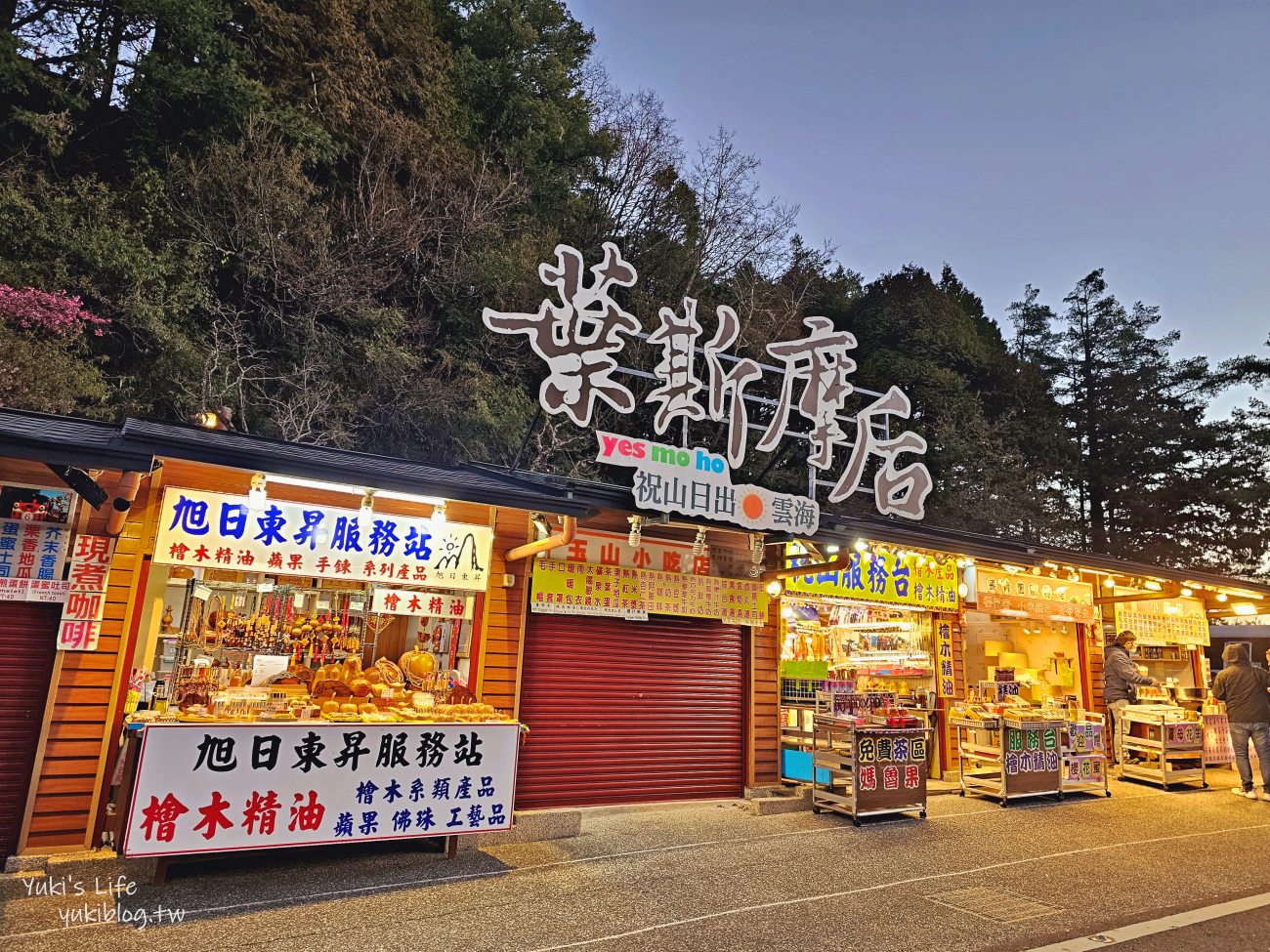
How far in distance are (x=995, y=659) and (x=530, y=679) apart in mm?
10490

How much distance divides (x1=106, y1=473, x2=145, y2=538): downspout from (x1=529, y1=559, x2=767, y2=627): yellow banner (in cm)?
404

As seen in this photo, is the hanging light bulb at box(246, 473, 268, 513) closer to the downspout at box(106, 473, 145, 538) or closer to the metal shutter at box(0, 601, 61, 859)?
the downspout at box(106, 473, 145, 538)

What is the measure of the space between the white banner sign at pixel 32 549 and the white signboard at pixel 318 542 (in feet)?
2.61

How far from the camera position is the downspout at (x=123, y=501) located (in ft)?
20.1

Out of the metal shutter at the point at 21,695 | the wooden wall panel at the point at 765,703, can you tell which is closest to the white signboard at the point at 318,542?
the metal shutter at the point at 21,695

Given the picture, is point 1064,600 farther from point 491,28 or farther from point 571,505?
point 491,28

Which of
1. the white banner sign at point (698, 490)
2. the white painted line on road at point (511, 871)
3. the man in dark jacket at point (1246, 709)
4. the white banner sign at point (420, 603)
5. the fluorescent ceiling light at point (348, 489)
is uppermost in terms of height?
the white banner sign at point (698, 490)

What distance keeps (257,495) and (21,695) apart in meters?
2.52

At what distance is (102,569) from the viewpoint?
6.59 metres

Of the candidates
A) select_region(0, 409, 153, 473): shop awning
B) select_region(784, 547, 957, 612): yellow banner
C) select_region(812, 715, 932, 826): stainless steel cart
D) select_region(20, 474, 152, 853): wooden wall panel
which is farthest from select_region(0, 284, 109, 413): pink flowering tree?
select_region(812, 715, 932, 826): stainless steel cart

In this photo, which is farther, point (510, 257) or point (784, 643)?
point (510, 257)

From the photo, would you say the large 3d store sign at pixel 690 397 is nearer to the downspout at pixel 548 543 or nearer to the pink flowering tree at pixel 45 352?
the downspout at pixel 548 543

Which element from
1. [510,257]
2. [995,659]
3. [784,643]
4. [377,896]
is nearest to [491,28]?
[510,257]

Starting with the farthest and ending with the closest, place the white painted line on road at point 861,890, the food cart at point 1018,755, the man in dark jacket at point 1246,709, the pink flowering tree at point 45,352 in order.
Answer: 1. the pink flowering tree at point 45,352
2. the man in dark jacket at point 1246,709
3. the food cart at point 1018,755
4. the white painted line on road at point 861,890
